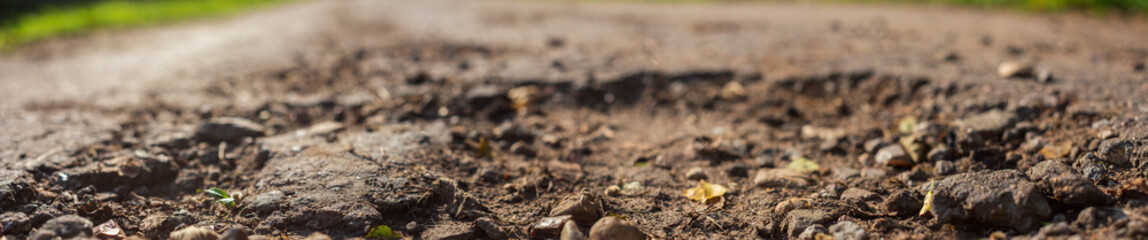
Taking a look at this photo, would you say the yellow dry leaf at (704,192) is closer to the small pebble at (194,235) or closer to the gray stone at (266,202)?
the gray stone at (266,202)

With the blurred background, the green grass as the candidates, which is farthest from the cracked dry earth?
the green grass

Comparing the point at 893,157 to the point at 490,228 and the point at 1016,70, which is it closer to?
A: the point at 1016,70

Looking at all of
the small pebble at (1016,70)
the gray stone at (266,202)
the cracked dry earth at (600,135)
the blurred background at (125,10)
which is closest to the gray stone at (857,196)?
the cracked dry earth at (600,135)

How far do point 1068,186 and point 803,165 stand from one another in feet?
2.74

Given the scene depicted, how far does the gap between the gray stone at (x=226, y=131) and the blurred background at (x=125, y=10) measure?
4.42m

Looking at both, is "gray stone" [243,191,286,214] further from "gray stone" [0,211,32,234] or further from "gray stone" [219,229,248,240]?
"gray stone" [0,211,32,234]

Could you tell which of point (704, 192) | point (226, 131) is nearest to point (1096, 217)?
point (704, 192)

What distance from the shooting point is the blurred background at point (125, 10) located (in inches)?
215

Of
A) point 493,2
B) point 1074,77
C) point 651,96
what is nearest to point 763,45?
point 651,96

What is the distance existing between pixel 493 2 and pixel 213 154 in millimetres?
4889

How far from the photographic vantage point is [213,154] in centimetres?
251

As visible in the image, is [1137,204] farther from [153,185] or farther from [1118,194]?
[153,185]

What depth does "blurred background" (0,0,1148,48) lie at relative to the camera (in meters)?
5.46

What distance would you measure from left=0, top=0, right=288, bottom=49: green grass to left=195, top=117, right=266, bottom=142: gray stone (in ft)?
14.2
